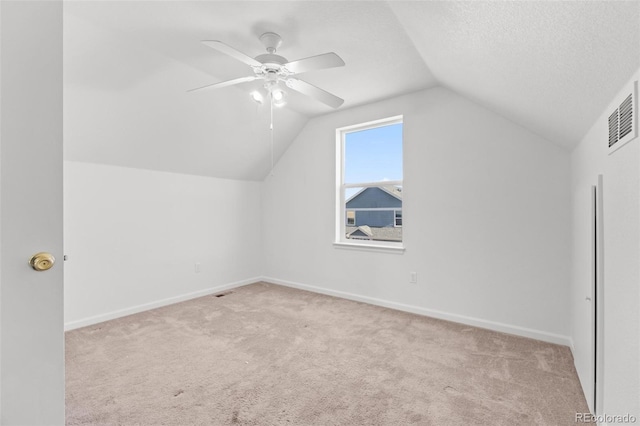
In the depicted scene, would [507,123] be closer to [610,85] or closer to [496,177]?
[496,177]

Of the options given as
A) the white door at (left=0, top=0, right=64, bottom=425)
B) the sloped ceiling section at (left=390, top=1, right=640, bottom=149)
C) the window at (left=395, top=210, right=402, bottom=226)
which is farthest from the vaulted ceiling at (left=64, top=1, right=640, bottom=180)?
the window at (left=395, top=210, right=402, bottom=226)

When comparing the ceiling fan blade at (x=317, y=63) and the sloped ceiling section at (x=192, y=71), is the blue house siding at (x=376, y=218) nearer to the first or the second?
the sloped ceiling section at (x=192, y=71)

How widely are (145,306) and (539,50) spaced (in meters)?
4.34

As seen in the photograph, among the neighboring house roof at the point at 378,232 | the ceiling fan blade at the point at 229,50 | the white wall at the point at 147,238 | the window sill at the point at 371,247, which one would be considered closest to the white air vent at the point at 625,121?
the ceiling fan blade at the point at 229,50

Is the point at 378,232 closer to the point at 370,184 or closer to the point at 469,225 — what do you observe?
the point at 370,184

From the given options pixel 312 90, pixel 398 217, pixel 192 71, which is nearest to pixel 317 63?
pixel 312 90

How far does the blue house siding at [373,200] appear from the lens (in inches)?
155

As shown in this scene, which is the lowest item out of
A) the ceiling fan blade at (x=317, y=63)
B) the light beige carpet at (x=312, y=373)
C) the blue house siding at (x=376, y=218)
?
the light beige carpet at (x=312, y=373)

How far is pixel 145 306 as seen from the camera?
3.69 metres

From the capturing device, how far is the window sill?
3.71 m

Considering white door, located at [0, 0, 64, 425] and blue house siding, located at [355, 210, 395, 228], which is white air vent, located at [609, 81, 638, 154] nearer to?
white door, located at [0, 0, 64, 425]

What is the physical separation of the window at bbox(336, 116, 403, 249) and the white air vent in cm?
243

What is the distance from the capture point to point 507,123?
2980mm

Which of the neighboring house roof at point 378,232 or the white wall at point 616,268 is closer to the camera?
the white wall at point 616,268
